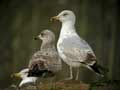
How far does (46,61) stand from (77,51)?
0.57 ft

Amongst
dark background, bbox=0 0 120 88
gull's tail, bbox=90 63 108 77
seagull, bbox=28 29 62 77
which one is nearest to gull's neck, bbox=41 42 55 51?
seagull, bbox=28 29 62 77

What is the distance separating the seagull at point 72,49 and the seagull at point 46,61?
5cm

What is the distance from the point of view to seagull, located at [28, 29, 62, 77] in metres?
3.56

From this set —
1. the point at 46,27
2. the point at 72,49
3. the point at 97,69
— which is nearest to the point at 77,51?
the point at 72,49

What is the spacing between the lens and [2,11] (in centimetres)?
503

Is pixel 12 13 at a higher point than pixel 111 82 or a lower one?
higher

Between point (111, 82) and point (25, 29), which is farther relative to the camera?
point (25, 29)

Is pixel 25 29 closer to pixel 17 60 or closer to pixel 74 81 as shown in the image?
pixel 17 60

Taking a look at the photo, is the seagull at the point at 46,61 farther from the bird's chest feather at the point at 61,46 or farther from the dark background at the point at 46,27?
the dark background at the point at 46,27

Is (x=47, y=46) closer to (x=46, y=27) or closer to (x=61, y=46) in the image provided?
(x=61, y=46)

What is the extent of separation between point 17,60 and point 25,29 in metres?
0.24

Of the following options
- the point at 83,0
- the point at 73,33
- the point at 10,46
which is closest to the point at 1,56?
the point at 10,46

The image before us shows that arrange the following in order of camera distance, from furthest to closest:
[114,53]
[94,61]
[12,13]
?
1. [12,13]
2. [114,53]
3. [94,61]

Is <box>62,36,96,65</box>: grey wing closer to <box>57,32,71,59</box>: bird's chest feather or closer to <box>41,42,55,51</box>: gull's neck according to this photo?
<box>57,32,71,59</box>: bird's chest feather
